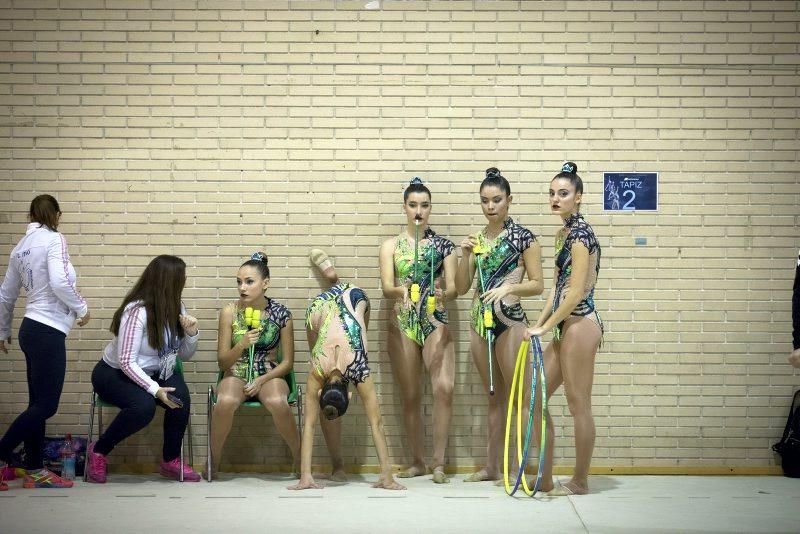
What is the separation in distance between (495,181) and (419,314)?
0.97 meters

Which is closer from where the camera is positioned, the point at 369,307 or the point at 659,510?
→ the point at 659,510

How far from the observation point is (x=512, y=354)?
636cm

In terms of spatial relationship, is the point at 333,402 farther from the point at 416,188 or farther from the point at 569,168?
the point at 569,168

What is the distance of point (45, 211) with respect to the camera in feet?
20.4

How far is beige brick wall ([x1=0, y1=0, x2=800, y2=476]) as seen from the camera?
6910 mm

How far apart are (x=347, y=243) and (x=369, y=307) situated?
1.80ft

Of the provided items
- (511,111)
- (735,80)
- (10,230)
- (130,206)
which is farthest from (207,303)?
(735,80)

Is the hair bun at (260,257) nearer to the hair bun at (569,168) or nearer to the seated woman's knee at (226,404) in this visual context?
the seated woman's knee at (226,404)

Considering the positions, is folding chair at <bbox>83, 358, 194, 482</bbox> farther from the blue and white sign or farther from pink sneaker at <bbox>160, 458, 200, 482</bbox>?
the blue and white sign

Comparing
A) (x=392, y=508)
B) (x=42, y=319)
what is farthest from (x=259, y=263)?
(x=392, y=508)

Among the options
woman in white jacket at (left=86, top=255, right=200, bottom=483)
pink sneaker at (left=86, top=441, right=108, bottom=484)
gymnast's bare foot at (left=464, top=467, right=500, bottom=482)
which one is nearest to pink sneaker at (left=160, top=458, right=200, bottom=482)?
woman in white jacket at (left=86, top=255, right=200, bottom=483)

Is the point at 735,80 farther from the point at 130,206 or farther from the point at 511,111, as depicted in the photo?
the point at 130,206

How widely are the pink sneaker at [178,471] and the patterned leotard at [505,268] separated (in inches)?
78.6

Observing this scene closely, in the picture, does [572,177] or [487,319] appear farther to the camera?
[487,319]
